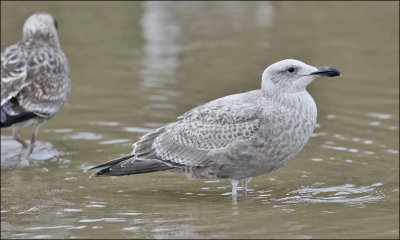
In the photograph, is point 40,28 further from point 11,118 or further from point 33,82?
point 11,118

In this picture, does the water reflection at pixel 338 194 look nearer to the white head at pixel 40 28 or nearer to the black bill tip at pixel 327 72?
the black bill tip at pixel 327 72

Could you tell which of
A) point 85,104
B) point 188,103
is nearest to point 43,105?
point 85,104

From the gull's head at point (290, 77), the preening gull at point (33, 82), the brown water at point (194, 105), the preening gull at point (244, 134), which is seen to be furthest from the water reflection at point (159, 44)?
the gull's head at point (290, 77)

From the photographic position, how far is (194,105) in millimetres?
12078

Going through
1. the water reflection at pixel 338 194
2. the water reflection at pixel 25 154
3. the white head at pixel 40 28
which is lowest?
the water reflection at pixel 338 194

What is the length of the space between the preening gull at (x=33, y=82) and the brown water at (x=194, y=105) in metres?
0.48

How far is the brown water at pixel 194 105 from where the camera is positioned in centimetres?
746

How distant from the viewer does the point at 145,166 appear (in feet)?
27.1

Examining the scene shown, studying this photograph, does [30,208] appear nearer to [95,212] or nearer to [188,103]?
[95,212]

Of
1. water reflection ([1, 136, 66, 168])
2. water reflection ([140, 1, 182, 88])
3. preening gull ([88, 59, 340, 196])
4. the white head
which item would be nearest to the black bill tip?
preening gull ([88, 59, 340, 196])

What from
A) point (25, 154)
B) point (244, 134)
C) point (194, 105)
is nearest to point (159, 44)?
point (194, 105)

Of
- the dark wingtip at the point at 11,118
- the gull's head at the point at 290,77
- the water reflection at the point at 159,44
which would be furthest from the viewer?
the water reflection at the point at 159,44

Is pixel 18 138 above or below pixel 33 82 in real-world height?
below

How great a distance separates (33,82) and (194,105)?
8.79 ft
